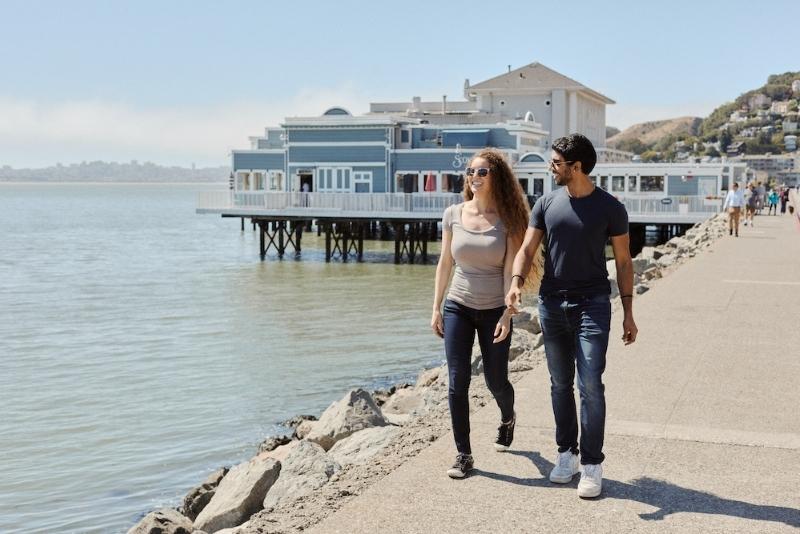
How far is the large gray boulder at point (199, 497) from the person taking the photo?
9.63m

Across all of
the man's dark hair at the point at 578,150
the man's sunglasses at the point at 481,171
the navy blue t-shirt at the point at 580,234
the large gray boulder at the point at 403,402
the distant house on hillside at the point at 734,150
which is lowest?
the large gray boulder at the point at 403,402

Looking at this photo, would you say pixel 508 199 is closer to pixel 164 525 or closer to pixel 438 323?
pixel 438 323

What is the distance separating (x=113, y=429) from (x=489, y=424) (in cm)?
807

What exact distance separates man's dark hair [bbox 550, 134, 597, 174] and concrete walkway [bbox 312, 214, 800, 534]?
5.98 feet

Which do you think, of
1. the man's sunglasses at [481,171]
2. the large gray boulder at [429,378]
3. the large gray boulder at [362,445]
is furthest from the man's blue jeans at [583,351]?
the large gray boulder at [429,378]

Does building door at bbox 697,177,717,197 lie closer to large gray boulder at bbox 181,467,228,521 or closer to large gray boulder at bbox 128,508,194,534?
large gray boulder at bbox 181,467,228,521

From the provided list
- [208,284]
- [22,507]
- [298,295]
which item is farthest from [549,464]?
[208,284]

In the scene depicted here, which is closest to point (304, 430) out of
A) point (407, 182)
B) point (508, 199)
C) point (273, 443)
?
point (273, 443)

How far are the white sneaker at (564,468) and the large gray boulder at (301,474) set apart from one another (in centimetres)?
176

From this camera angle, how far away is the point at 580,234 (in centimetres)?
593

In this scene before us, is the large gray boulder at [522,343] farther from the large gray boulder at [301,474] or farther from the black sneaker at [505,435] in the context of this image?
the black sneaker at [505,435]

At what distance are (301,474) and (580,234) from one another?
3113mm

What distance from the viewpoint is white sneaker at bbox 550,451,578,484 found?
6.23 meters

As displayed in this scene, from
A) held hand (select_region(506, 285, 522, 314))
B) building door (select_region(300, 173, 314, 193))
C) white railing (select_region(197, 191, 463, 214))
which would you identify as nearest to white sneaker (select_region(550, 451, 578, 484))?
held hand (select_region(506, 285, 522, 314))
